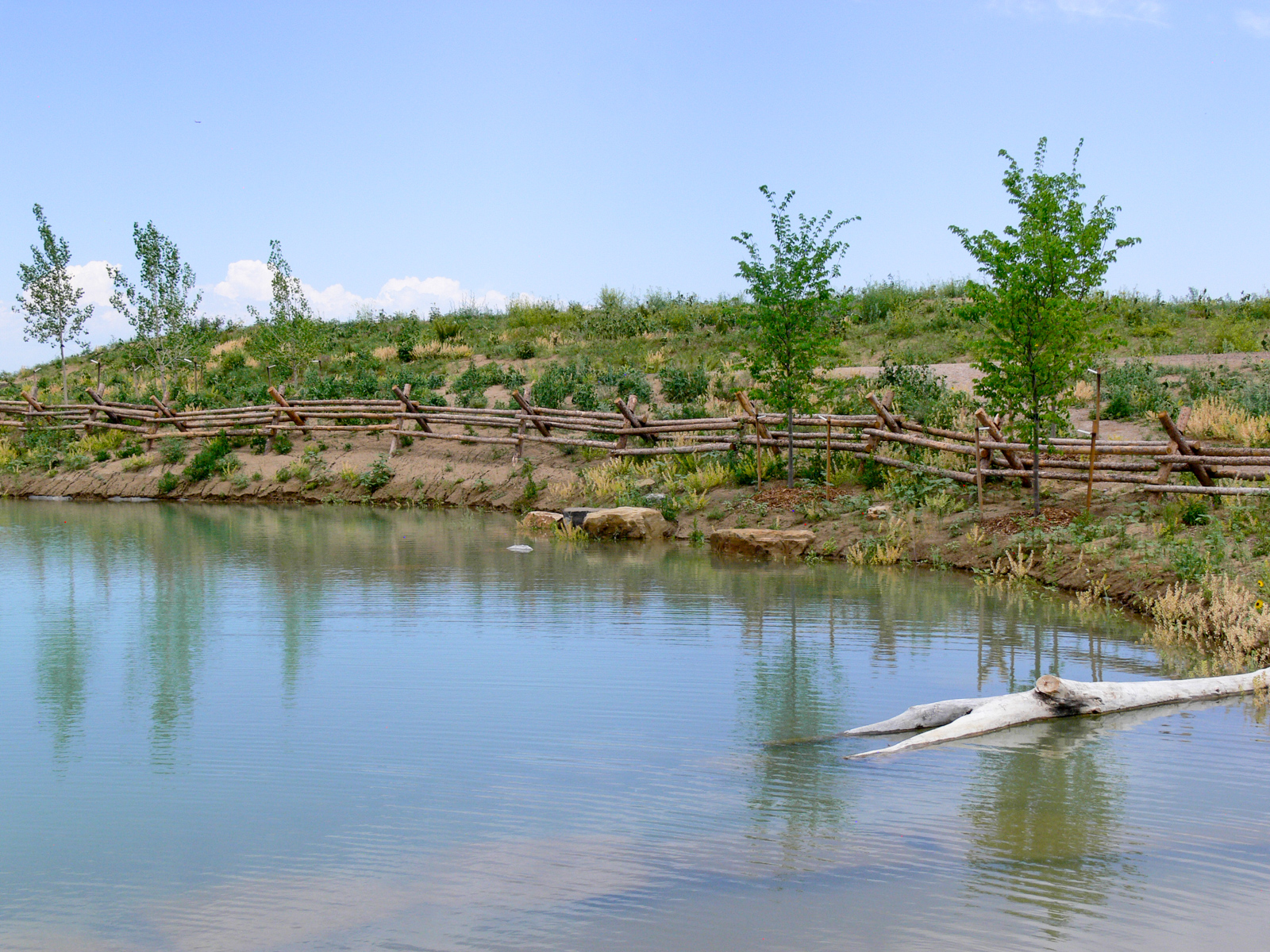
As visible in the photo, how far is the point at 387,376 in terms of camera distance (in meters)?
31.6

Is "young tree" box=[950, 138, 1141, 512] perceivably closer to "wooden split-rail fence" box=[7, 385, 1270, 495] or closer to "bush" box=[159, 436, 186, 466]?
"wooden split-rail fence" box=[7, 385, 1270, 495]

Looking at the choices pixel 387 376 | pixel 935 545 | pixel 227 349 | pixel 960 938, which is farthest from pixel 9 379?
pixel 960 938

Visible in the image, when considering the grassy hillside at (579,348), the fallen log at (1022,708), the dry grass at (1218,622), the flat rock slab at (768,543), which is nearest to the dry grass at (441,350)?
the grassy hillside at (579,348)

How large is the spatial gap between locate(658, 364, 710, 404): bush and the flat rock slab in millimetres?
9633

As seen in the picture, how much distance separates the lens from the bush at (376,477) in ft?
72.7

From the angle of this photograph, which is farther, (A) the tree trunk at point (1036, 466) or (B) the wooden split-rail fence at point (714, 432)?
(A) the tree trunk at point (1036, 466)

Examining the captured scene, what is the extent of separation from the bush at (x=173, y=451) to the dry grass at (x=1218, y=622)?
833 inches

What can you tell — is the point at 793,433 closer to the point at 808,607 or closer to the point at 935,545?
the point at 935,545

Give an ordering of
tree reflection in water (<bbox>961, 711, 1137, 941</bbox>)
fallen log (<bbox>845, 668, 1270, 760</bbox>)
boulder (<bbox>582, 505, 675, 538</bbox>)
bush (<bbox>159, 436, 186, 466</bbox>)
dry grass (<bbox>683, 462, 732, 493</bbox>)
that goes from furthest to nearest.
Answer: bush (<bbox>159, 436, 186, 466</bbox>)
dry grass (<bbox>683, 462, 732, 493</bbox>)
boulder (<bbox>582, 505, 675, 538</bbox>)
fallen log (<bbox>845, 668, 1270, 760</bbox>)
tree reflection in water (<bbox>961, 711, 1137, 941</bbox>)

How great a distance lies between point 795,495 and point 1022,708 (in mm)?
9710

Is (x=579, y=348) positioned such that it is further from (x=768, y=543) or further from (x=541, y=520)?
(x=768, y=543)

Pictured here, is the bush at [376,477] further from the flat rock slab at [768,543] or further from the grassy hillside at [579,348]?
the flat rock slab at [768,543]

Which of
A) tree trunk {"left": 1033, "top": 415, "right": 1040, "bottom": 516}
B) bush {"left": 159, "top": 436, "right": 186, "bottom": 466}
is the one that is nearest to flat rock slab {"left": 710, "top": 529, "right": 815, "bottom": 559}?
tree trunk {"left": 1033, "top": 415, "right": 1040, "bottom": 516}

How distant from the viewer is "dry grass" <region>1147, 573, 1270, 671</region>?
8430mm
